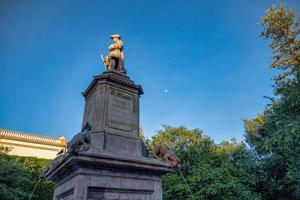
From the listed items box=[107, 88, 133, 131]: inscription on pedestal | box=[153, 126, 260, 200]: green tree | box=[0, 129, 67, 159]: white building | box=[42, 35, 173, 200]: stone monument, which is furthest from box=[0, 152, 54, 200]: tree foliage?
box=[107, 88, 133, 131]: inscription on pedestal

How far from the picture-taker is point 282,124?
15297 mm

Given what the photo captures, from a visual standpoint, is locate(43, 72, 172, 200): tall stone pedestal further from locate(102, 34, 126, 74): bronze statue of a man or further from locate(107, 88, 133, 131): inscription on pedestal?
locate(102, 34, 126, 74): bronze statue of a man

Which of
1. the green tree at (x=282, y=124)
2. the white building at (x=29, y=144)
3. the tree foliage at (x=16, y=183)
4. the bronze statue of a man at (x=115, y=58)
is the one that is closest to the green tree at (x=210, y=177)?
the green tree at (x=282, y=124)

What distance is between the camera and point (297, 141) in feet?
45.3

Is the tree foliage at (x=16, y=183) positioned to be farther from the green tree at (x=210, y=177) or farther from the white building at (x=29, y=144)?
the green tree at (x=210, y=177)

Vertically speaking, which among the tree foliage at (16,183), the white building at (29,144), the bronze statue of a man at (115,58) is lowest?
the tree foliage at (16,183)

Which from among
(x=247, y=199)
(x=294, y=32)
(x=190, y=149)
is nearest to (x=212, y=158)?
(x=190, y=149)

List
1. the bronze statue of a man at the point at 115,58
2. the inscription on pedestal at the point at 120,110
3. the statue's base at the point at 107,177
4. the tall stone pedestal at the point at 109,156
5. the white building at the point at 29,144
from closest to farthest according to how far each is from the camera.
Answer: the statue's base at the point at 107,177
the tall stone pedestal at the point at 109,156
the inscription on pedestal at the point at 120,110
the bronze statue of a man at the point at 115,58
the white building at the point at 29,144

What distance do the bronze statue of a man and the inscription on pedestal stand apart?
1217mm

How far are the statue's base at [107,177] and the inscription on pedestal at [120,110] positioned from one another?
1527 mm

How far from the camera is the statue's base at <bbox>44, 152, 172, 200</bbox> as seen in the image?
6.12 metres

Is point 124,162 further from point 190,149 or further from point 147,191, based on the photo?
point 190,149

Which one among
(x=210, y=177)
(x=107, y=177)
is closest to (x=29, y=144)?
(x=210, y=177)

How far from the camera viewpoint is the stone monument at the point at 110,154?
624 centimetres
